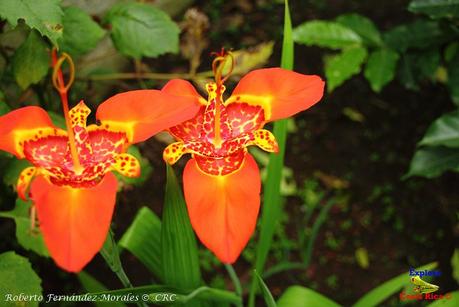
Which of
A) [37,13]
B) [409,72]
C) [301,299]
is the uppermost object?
[37,13]

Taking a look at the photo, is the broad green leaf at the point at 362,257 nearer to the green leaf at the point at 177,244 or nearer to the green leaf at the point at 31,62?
the green leaf at the point at 177,244

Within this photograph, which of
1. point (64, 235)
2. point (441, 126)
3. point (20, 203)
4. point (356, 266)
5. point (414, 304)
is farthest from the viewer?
point (356, 266)

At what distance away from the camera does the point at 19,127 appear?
0.72 m

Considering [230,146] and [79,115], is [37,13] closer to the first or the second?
[79,115]

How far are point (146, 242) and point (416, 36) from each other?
935mm

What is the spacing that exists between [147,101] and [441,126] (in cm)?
88

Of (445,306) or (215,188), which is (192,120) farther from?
(445,306)

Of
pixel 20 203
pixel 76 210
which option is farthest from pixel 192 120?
pixel 20 203

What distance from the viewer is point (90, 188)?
26.4 inches

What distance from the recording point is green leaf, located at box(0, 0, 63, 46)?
2.89 feet

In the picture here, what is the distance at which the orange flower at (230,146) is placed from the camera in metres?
0.68

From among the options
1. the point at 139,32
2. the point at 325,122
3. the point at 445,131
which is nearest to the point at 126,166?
the point at 139,32

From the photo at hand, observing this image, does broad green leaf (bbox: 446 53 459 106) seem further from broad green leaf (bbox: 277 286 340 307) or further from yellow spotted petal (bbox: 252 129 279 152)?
yellow spotted petal (bbox: 252 129 279 152)

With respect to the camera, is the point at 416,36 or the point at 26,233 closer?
the point at 26,233
